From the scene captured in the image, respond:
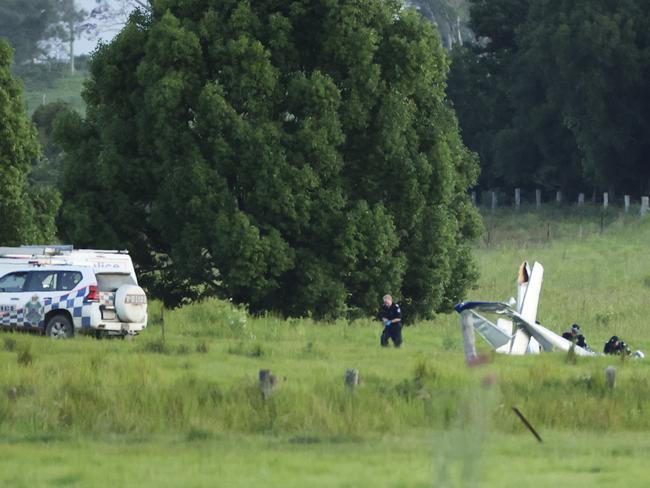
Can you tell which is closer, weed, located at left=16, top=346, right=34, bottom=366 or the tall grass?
the tall grass

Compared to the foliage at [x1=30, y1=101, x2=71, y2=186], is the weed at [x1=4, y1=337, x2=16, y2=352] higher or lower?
lower

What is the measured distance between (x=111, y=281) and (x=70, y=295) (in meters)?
0.99

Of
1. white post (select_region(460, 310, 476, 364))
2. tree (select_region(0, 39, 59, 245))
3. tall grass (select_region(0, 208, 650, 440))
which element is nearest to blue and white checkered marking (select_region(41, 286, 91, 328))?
tall grass (select_region(0, 208, 650, 440))

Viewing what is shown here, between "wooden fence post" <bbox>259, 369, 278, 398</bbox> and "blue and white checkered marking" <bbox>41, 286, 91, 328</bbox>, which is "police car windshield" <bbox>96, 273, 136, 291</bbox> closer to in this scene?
"blue and white checkered marking" <bbox>41, 286, 91, 328</bbox>

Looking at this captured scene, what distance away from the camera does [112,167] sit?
40.7m

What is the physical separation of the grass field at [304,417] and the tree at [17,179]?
8.59 metres

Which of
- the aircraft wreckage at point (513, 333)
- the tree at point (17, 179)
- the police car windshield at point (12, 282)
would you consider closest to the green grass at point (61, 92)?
the tree at point (17, 179)

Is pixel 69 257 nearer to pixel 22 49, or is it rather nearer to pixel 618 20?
pixel 618 20

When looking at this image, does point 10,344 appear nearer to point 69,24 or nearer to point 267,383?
point 267,383

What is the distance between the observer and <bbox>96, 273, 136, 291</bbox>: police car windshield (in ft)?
111

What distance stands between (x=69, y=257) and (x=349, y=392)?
12832 millimetres

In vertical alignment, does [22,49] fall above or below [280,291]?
above

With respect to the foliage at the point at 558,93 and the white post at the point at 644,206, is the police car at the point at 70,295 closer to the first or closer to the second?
the white post at the point at 644,206

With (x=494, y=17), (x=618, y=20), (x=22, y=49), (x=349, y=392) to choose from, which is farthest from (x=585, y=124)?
(x=22, y=49)
